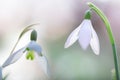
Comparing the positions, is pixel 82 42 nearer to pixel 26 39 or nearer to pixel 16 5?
pixel 26 39

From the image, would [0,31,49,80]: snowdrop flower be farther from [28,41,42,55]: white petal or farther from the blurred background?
the blurred background

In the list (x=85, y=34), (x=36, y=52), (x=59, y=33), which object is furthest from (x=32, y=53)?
(x=59, y=33)

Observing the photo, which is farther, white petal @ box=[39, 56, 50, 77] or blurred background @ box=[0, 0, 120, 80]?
blurred background @ box=[0, 0, 120, 80]

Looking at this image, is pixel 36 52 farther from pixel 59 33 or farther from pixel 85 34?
pixel 59 33

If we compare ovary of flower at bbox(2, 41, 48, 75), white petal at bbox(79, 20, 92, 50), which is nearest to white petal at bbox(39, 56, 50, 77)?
ovary of flower at bbox(2, 41, 48, 75)

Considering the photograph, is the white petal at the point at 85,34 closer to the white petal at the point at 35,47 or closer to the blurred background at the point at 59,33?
the white petal at the point at 35,47

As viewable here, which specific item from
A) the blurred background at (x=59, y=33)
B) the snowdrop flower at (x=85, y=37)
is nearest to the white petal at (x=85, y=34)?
the snowdrop flower at (x=85, y=37)

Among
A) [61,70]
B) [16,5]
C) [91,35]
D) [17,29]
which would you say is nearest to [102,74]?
[61,70]

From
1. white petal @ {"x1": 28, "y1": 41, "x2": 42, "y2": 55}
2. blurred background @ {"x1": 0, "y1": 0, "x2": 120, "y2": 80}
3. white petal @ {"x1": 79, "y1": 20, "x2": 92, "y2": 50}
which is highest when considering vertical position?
white petal @ {"x1": 79, "y1": 20, "x2": 92, "y2": 50}
